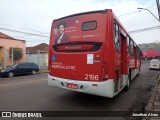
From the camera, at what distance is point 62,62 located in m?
8.66

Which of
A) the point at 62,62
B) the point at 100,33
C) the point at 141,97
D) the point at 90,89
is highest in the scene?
the point at 100,33

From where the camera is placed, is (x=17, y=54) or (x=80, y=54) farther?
(x=17, y=54)

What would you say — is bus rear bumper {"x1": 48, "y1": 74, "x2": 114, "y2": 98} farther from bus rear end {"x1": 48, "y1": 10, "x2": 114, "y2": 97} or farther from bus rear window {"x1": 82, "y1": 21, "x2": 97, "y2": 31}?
bus rear window {"x1": 82, "y1": 21, "x2": 97, "y2": 31}

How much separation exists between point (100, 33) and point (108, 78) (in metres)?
1.53

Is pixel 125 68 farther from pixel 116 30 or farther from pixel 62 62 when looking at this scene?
pixel 62 62

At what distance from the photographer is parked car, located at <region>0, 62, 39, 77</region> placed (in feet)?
77.5

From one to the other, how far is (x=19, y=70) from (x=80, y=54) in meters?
18.1

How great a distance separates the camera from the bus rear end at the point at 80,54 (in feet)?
25.0

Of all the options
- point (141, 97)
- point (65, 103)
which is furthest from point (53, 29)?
point (141, 97)

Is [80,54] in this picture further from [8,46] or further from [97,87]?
[8,46]

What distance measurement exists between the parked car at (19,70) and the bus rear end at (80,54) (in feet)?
51.7

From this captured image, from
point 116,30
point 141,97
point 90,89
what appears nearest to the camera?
point 90,89

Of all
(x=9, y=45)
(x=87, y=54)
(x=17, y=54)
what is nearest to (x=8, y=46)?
(x=9, y=45)

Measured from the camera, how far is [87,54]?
791 centimetres
